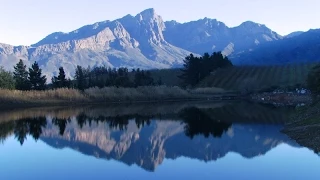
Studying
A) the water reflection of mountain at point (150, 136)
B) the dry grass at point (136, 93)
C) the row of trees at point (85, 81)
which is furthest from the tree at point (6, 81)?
the water reflection of mountain at point (150, 136)

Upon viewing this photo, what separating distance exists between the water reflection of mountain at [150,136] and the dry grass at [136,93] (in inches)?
1427

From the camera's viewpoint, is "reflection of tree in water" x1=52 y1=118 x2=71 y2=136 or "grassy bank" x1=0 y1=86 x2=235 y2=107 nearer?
"reflection of tree in water" x1=52 y1=118 x2=71 y2=136

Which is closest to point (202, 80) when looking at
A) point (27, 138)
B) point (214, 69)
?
point (214, 69)

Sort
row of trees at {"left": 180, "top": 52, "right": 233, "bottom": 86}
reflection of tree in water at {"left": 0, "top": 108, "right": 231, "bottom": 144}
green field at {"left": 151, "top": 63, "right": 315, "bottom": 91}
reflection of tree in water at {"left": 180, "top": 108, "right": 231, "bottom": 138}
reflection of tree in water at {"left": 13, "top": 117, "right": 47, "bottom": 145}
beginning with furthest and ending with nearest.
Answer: row of trees at {"left": 180, "top": 52, "right": 233, "bottom": 86} → green field at {"left": 151, "top": 63, "right": 315, "bottom": 91} → reflection of tree in water at {"left": 0, "top": 108, "right": 231, "bottom": 144} → reflection of tree in water at {"left": 13, "top": 117, "right": 47, "bottom": 145} → reflection of tree in water at {"left": 180, "top": 108, "right": 231, "bottom": 138}

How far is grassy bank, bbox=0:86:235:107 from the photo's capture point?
290 ft

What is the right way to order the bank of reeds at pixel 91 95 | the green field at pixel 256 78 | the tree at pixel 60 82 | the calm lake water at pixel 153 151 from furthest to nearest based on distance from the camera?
the green field at pixel 256 78, the tree at pixel 60 82, the bank of reeds at pixel 91 95, the calm lake water at pixel 153 151

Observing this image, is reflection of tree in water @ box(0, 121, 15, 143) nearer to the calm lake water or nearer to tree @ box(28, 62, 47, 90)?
the calm lake water

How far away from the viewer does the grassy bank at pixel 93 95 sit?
88312mm

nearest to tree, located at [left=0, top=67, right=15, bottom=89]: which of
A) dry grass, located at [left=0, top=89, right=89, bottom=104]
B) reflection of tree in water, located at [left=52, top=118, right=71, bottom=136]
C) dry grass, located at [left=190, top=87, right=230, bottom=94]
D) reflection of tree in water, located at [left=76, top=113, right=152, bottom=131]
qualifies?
dry grass, located at [left=0, top=89, right=89, bottom=104]

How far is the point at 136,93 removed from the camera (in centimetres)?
10812

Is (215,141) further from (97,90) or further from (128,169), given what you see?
(97,90)

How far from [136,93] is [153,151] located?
74028mm

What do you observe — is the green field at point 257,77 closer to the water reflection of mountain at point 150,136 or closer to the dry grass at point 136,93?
the dry grass at point 136,93

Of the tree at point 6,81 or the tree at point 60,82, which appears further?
the tree at point 60,82
